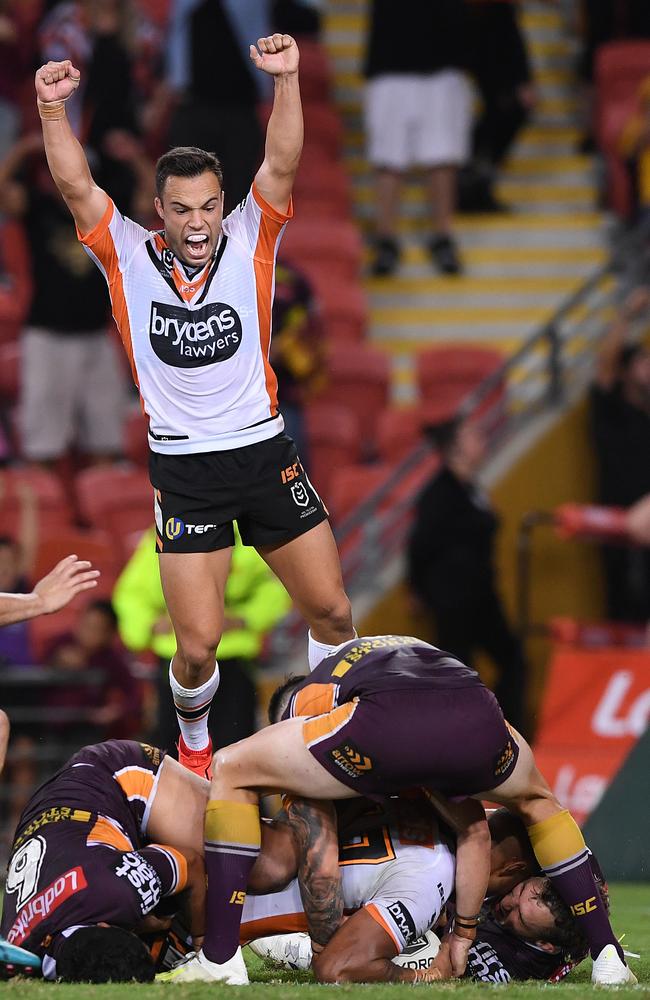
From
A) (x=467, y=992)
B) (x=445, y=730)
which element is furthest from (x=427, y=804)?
(x=467, y=992)

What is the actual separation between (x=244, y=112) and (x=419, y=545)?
383cm

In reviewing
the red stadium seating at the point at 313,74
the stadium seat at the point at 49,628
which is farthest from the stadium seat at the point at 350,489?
the red stadium seating at the point at 313,74

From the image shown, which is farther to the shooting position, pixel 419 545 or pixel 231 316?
pixel 419 545

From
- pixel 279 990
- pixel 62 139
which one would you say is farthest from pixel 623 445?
pixel 279 990

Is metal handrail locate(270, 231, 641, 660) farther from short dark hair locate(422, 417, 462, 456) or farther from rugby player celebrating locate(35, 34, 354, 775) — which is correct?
rugby player celebrating locate(35, 34, 354, 775)

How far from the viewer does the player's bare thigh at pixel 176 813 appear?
6223mm

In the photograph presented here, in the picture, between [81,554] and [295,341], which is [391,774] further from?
[295,341]

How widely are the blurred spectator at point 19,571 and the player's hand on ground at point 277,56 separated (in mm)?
4124

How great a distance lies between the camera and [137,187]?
1325 cm

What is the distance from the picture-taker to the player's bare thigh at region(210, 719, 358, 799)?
589 cm

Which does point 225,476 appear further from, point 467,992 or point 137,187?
point 137,187

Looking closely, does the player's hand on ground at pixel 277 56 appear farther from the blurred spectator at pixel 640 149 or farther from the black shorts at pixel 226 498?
the blurred spectator at pixel 640 149

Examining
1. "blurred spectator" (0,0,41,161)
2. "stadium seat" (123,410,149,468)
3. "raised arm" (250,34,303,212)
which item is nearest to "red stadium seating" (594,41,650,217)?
"stadium seat" (123,410,149,468)

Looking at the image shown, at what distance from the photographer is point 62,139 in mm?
6781
